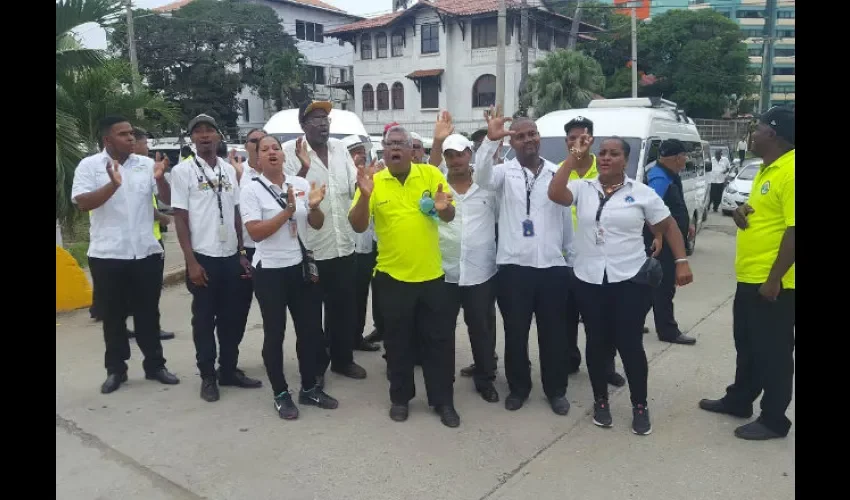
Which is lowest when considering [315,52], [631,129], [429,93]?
[631,129]

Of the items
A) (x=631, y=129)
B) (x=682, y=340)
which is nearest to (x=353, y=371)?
(x=682, y=340)

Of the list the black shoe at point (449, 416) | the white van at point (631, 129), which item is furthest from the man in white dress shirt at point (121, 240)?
the white van at point (631, 129)

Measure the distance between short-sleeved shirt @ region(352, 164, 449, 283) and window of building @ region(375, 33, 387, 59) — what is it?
1365 inches

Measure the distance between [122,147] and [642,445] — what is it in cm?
405

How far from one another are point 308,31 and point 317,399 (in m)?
46.7

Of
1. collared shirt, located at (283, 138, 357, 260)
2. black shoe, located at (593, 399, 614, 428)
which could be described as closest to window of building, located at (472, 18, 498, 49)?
collared shirt, located at (283, 138, 357, 260)

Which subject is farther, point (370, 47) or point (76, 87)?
point (370, 47)

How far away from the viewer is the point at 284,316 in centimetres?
425

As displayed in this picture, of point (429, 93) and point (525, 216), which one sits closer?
point (525, 216)

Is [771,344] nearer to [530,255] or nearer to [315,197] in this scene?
[530,255]

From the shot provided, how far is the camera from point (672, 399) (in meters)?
4.56
